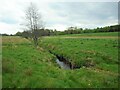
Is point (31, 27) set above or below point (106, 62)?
above

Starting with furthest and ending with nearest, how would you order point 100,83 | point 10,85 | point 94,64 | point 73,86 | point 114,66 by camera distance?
1. point 94,64
2. point 114,66
3. point 100,83
4. point 73,86
5. point 10,85

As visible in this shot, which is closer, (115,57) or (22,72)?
(22,72)

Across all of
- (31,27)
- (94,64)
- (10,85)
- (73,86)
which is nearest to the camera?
(10,85)

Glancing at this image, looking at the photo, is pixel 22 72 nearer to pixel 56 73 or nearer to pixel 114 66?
pixel 56 73

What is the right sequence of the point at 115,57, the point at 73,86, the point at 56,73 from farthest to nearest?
the point at 115,57
the point at 56,73
the point at 73,86

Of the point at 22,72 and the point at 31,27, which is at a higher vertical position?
the point at 31,27

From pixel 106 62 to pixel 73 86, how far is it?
11684mm

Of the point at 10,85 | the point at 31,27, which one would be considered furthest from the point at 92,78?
the point at 31,27

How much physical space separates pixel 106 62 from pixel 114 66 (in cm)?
284

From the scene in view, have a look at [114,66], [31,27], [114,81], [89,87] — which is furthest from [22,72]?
[31,27]

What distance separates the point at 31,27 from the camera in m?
50.6

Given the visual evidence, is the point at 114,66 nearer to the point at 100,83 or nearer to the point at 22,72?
the point at 100,83

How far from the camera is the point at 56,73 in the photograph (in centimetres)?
1962

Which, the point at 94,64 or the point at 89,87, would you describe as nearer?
the point at 89,87
